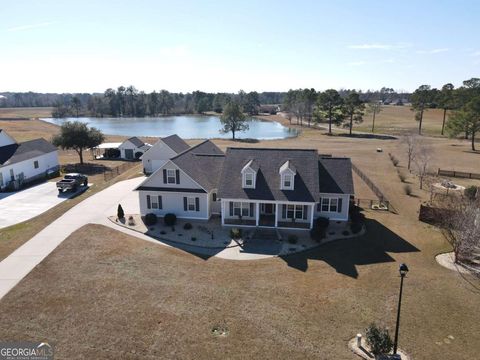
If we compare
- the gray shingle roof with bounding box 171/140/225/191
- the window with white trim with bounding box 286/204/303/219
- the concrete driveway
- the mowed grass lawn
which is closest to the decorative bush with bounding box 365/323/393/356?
the mowed grass lawn

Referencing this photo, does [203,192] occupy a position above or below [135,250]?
above

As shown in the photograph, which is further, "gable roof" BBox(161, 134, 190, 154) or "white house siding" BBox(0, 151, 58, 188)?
"gable roof" BBox(161, 134, 190, 154)

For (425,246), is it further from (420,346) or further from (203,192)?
(203,192)

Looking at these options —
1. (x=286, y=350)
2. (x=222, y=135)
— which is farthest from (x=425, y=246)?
(x=222, y=135)

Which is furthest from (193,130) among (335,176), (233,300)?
(233,300)

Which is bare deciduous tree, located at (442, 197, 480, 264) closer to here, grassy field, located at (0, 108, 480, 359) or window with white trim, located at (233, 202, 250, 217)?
grassy field, located at (0, 108, 480, 359)

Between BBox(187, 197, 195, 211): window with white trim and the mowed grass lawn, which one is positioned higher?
BBox(187, 197, 195, 211): window with white trim
